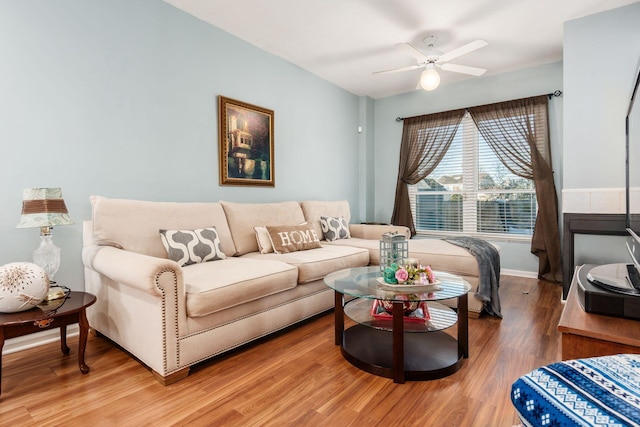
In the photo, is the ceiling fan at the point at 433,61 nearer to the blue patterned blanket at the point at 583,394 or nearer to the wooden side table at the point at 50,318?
the blue patterned blanket at the point at 583,394

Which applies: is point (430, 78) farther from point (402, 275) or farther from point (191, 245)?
point (191, 245)

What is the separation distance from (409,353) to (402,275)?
1.60 feet

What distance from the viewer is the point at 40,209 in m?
1.95

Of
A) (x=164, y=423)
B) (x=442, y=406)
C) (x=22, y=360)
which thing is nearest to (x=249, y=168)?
(x=22, y=360)

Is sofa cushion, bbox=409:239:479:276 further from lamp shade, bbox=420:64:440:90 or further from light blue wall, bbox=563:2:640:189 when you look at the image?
lamp shade, bbox=420:64:440:90

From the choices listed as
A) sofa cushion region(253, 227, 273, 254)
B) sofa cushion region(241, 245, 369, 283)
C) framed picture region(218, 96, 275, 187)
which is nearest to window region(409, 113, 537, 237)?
sofa cushion region(241, 245, 369, 283)

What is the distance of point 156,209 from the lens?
2543 mm

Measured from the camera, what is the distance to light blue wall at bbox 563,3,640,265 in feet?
9.64

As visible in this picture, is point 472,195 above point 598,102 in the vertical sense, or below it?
below

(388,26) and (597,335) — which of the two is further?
(388,26)

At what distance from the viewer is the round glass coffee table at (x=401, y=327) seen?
71.1 inches

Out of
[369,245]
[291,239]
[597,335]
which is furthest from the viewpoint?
[369,245]

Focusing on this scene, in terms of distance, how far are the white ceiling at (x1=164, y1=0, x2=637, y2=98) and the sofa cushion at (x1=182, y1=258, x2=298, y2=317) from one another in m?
2.21

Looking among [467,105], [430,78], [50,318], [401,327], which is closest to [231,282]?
[50,318]
